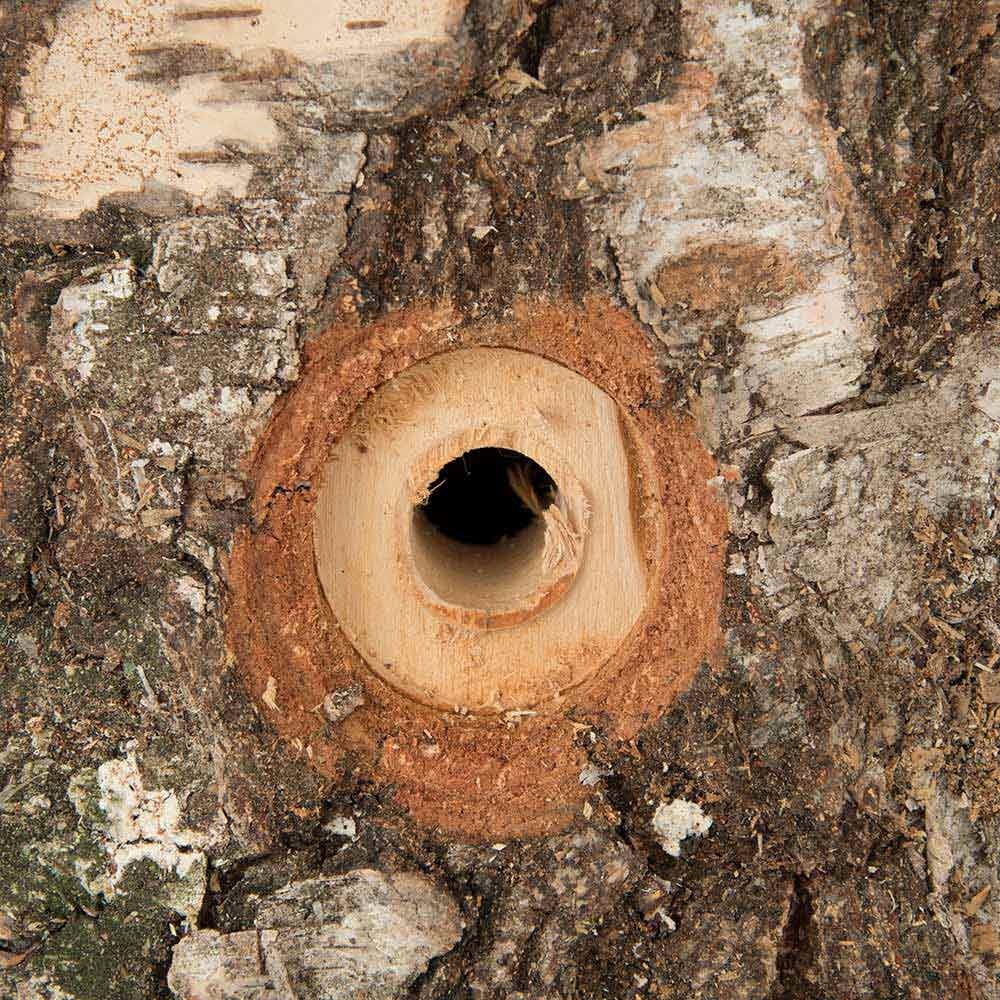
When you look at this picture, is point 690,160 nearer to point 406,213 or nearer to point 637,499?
point 406,213

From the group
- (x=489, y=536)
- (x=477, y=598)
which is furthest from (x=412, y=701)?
(x=489, y=536)

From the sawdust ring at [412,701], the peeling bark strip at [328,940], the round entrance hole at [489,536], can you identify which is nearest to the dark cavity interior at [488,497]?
the round entrance hole at [489,536]

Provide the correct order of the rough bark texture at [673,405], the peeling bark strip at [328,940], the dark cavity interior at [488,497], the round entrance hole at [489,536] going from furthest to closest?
the dark cavity interior at [488,497] → the round entrance hole at [489,536] → the peeling bark strip at [328,940] → the rough bark texture at [673,405]

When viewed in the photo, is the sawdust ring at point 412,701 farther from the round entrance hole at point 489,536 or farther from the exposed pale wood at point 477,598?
the round entrance hole at point 489,536

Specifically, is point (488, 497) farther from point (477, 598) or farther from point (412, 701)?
point (412, 701)

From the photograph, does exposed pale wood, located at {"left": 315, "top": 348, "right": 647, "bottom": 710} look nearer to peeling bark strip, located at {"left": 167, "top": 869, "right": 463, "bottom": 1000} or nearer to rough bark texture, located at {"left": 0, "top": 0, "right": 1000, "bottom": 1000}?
rough bark texture, located at {"left": 0, "top": 0, "right": 1000, "bottom": 1000}

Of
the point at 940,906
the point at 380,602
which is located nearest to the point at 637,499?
the point at 380,602

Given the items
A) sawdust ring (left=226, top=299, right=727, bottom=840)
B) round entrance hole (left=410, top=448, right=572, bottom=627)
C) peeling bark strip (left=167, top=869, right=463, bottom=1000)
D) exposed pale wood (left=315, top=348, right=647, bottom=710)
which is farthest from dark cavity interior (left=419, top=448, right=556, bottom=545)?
peeling bark strip (left=167, top=869, right=463, bottom=1000)

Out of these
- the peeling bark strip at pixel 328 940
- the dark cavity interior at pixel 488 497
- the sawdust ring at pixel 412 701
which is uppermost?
the dark cavity interior at pixel 488 497
